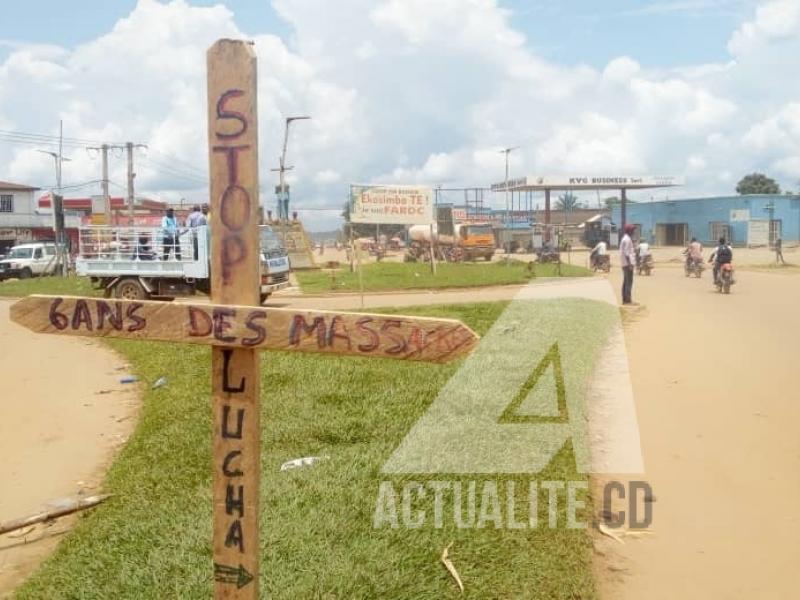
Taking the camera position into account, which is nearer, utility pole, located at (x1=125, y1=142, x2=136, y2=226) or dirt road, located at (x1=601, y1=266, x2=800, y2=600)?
dirt road, located at (x1=601, y1=266, x2=800, y2=600)

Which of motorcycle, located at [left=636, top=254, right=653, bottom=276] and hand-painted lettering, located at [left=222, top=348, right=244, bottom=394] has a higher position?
hand-painted lettering, located at [left=222, top=348, right=244, bottom=394]

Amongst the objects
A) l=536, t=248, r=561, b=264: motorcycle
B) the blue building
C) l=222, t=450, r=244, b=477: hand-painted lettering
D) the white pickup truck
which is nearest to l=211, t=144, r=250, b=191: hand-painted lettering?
l=222, t=450, r=244, b=477: hand-painted lettering

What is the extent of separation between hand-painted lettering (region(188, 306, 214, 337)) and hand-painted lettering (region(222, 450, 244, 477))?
39cm

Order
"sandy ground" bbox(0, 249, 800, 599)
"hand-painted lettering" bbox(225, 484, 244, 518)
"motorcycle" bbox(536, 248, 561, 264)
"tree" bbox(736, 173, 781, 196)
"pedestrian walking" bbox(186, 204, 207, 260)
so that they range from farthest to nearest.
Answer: "tree" bbox(736, 173, 781, 196) < "motorcycle" bbox(536, 248, 561, 264) < "pedestrian walking" bbox(186, 204, 207, 260) < "sandy ground" bbox(0, 249, 800, 599) < "hand-painted lettering" bbox(225, 484, 244, 518)

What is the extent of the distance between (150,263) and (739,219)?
1881 inches

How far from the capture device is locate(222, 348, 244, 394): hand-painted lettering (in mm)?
2467

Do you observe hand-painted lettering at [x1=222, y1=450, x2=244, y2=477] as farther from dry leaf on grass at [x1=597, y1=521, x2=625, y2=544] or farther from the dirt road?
dry leaf on grass at [x1=597, y1=521, x2=625, y2=544]

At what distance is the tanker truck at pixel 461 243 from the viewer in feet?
132

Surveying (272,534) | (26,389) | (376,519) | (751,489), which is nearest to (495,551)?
(376,519)

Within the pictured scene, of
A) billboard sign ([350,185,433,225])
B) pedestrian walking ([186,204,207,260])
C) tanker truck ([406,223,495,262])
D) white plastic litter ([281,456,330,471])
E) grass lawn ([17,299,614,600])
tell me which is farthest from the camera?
tanker truck ([406,223,495,262])

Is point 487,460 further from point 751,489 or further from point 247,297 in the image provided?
point 247,297

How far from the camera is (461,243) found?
40.2 m

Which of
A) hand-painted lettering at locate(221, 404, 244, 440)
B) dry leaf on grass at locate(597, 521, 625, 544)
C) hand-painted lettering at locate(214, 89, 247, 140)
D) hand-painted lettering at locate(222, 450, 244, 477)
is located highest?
hand-painted lettering at locate(214, 89, 247, 140)

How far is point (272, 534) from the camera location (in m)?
4.03
